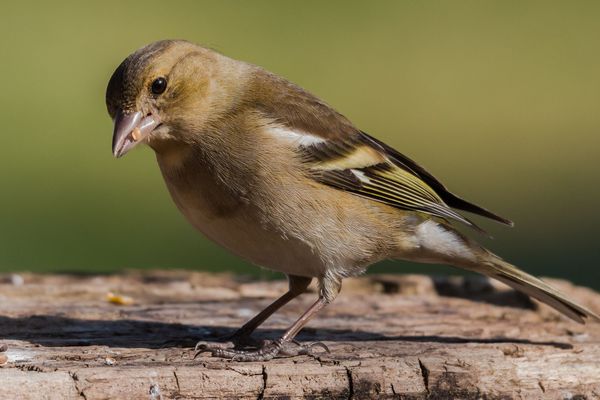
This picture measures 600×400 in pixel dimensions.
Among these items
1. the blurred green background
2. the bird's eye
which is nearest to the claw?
the bird's eye

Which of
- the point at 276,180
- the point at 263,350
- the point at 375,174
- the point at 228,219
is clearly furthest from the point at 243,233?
the point at 375,174

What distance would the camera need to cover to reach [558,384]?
18.4 feet

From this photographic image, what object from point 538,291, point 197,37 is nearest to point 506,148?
point 197,37

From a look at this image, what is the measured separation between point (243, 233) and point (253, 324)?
66cm

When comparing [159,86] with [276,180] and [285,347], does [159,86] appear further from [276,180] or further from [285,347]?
[285,347]

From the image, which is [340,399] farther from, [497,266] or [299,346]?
[497,266]

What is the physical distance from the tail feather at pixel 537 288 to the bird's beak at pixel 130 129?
193cm

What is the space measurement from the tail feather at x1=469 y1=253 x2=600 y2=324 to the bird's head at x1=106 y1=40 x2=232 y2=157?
1.74 m

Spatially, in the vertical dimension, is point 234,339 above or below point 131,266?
above

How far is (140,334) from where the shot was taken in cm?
600

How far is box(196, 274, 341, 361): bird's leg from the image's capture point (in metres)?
5.50

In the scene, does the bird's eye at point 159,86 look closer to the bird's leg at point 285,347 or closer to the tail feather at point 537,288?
the bird's leg at point 285,347

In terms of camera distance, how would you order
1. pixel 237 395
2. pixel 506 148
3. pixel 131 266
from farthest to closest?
pixel 506 148, pixel 131 266, pixel 237 395

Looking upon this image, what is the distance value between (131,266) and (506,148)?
274 inches
